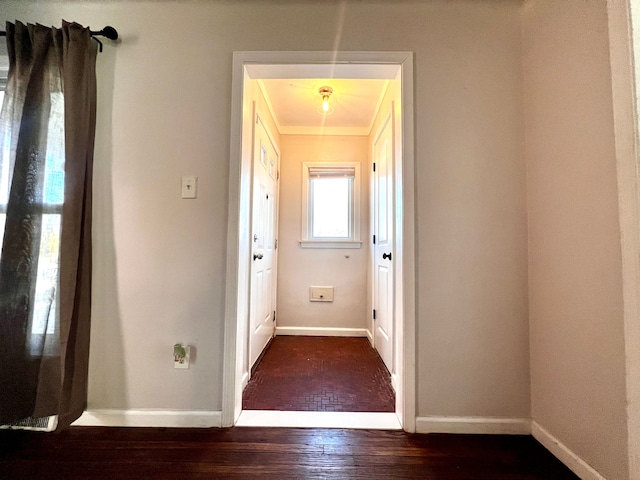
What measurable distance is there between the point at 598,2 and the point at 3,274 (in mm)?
2621

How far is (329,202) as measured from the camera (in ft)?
10.0

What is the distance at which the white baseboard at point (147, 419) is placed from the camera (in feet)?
4.64

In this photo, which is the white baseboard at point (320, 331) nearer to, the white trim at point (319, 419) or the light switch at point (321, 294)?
the light switch at point (321, 294)

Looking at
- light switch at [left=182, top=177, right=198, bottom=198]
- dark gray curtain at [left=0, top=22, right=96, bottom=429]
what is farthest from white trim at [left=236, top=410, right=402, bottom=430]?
light switch at [left=182, top=177, right=198, bottom=198]

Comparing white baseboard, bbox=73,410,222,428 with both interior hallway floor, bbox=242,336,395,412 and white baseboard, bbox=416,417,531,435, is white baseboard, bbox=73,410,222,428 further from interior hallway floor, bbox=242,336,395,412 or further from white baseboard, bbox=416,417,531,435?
white baseboard, bbox=416,417,531,435

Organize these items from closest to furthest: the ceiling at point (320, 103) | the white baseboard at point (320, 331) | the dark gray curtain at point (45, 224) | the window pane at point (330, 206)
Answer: the dark gray curtain at point (45, 224) < the ceiling at point (320, 103) < the white baseboard at point (320, 331) < the window pane at point (330, 206)

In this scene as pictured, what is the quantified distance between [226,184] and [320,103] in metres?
1.40

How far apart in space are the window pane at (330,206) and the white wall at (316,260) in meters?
0.15

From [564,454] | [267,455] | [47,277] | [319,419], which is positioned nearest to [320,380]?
[319,419]

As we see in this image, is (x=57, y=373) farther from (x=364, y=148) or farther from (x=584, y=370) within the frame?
(x=364, y=148)

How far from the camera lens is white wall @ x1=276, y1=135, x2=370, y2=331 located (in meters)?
2.95

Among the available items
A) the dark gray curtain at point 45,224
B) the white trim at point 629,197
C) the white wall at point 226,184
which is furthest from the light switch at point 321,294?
the white trim at point 629,197

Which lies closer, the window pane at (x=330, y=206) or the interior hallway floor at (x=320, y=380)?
the interior hallway floor at (x=320, y=380)

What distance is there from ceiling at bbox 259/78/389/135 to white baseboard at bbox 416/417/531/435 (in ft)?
6.50
